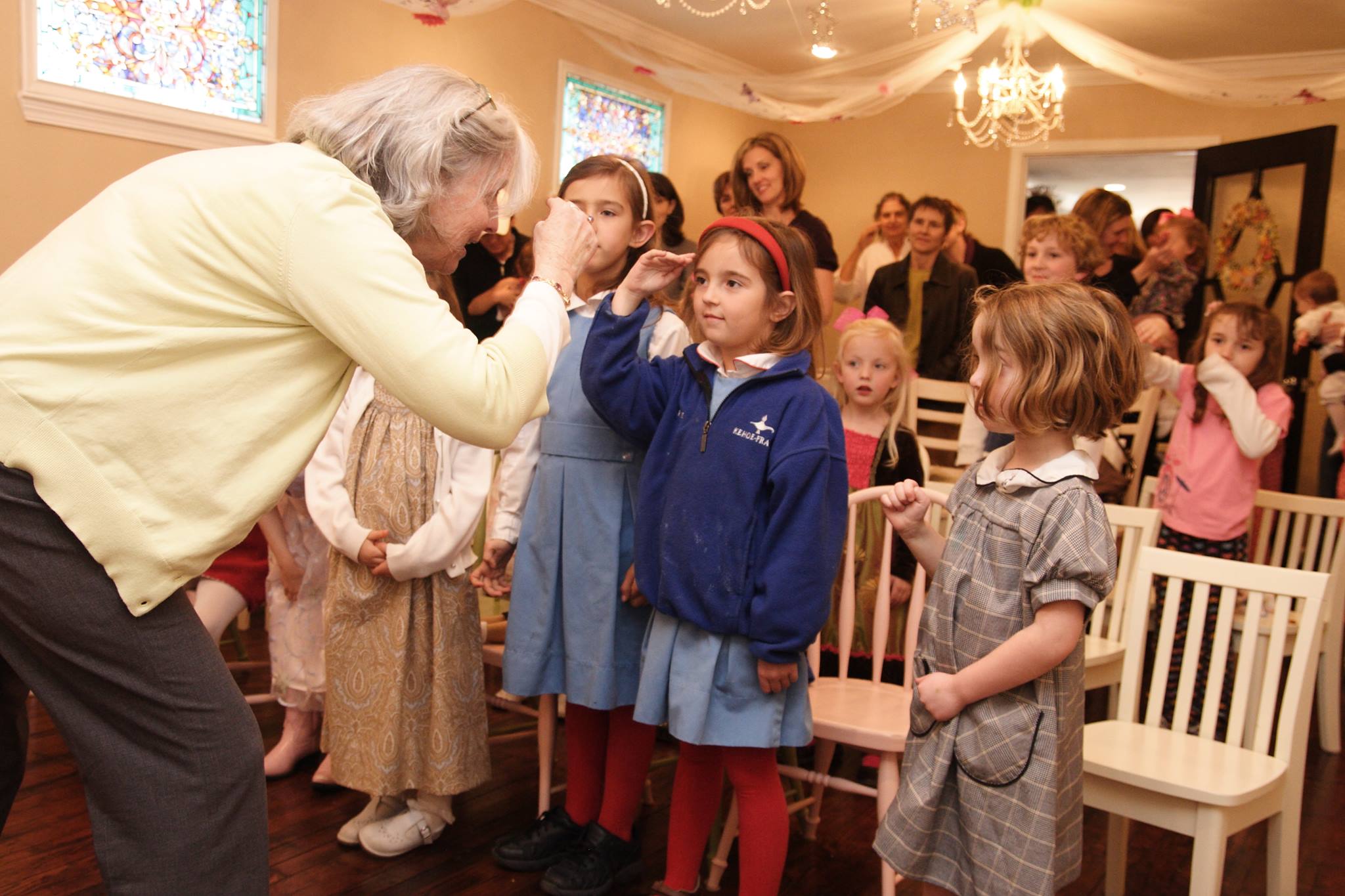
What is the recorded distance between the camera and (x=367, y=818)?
2182mm

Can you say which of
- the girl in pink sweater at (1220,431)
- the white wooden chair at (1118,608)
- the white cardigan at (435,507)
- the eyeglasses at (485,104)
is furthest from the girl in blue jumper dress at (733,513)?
the girl in pink sweater at (1220,431)

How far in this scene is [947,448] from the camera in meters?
3.69

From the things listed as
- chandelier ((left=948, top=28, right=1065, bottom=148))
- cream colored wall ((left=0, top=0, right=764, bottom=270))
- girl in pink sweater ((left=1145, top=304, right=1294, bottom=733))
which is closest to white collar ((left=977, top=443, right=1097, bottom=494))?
girl in pink sweater ((left=1145, top=304, right=1294, bottom=733))

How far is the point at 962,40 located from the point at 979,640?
3.54 m

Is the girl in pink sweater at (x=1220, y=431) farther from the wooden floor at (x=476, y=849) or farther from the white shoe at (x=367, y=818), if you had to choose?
→ the white shoe at (x=367, y=818)

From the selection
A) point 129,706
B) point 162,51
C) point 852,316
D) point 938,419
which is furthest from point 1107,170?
point 129,706

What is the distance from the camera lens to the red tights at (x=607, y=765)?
201 cm

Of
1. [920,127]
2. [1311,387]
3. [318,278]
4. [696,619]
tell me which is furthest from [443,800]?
[920,127]

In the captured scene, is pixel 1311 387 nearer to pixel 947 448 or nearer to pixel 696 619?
pixel 947 448

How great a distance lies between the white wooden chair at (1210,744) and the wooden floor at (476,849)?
0.38 meters

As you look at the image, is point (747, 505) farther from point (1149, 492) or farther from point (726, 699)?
point (1149, 492)

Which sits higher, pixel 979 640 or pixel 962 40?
pixel 962 40

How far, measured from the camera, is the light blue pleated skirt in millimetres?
1745

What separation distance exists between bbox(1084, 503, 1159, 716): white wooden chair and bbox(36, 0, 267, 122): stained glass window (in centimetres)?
360
